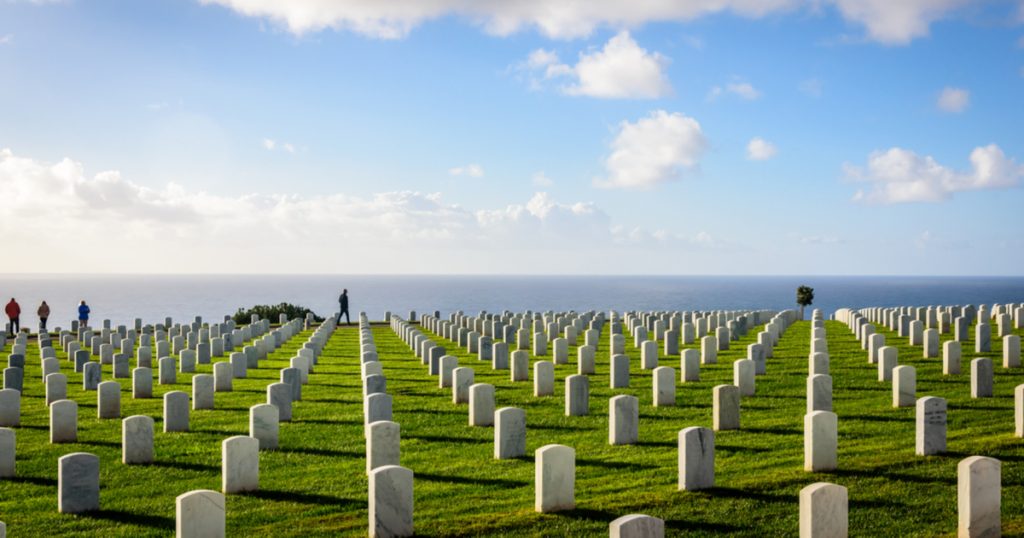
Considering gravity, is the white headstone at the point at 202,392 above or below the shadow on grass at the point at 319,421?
above

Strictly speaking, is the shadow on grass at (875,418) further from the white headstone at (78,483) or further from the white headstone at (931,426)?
the white headstone at (78,483)

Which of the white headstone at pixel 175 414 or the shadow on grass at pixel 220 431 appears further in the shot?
the white headstone at pixel 175 414

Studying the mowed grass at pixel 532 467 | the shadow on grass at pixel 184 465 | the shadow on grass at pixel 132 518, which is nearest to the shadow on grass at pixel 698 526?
the mowed grass at pixel 532 467

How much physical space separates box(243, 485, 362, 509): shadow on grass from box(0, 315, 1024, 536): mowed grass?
1.2 inches

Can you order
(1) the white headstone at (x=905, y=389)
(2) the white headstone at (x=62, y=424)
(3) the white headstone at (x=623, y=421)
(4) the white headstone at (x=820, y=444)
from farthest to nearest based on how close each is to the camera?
(1) the white headstone at (x=905, y=389), (2) the white headstone at (x=62, y=424), (3) the white headstone at (x=623, y=421), (4) the white headstone at (x=820, y=444)

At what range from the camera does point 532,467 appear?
10.3 metres

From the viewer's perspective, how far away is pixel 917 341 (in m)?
22.7

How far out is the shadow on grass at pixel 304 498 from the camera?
8.95 meters

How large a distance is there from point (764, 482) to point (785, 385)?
768 centimetres

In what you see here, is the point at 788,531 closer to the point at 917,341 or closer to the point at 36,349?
the point at 917,341

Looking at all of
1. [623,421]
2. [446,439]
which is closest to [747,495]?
[623,421]

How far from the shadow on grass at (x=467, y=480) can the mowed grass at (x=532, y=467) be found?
23 millimetres

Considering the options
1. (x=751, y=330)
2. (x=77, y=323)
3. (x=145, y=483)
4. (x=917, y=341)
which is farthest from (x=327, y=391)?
(x=77, y=323)

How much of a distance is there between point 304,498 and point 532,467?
103 inches
